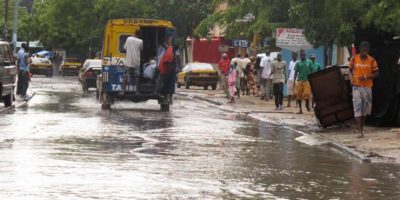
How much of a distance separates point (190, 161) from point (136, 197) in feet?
11.7

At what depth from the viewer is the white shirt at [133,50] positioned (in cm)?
2464

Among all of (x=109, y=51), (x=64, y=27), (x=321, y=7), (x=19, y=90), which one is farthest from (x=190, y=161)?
(x=64, y=27)

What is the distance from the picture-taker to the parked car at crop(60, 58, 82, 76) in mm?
74500

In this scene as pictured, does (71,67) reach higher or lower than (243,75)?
lower

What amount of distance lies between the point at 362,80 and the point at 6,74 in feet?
37.3

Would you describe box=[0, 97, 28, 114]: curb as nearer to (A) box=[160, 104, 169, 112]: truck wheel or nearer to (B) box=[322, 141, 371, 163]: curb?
(A) box=[160, 104, 169, 112]: truck wheel

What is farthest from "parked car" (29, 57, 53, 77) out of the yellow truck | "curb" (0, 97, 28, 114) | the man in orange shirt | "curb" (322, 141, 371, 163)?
"curb" (322, 141, 371, 163)

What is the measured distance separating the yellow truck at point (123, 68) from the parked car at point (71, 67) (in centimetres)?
4846

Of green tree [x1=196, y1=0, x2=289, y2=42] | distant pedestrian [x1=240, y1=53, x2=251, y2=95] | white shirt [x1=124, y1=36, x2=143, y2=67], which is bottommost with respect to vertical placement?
distant pedestrian [x1=240, y1=53, x2=251, y2=95]

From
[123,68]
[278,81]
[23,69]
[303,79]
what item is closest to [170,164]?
[123,68]

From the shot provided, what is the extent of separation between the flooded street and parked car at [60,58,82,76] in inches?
2124

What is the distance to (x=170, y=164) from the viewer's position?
1265cm

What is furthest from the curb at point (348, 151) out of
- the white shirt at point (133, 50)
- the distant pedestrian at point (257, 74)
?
the distant pedestrian at point (257, 74)

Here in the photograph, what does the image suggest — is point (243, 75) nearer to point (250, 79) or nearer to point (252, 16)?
point (250, 79)
